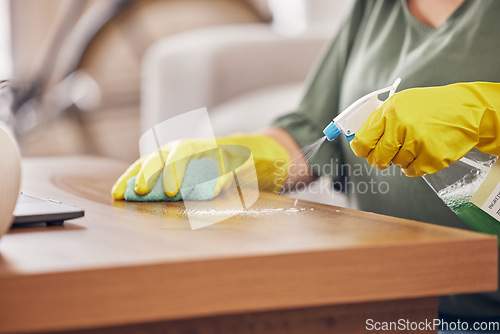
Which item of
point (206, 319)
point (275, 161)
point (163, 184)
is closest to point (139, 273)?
point (206, 319)

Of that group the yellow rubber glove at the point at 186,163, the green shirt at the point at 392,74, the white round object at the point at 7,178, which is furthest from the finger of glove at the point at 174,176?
the green shirt at the point at 392,74

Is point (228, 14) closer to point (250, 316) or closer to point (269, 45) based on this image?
point (269, 45)

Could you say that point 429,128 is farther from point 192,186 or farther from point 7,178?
point 7,178

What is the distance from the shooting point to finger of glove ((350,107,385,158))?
640 mm

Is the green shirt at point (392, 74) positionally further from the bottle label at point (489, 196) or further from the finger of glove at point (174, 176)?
the finger of glove at point (174, 176)

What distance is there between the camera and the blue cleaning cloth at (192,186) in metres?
0.73

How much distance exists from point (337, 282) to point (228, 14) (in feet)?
7.90

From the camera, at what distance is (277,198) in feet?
2.56

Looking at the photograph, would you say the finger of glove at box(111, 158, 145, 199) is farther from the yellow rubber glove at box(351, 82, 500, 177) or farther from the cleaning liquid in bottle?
the cleaning liquid in bottle

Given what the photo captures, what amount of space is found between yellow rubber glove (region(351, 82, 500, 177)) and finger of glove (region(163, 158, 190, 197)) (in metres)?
0.22

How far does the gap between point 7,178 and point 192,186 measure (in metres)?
0.28

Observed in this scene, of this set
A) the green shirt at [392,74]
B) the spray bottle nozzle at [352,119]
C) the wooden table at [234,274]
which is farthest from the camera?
the green shirt at [392,74]

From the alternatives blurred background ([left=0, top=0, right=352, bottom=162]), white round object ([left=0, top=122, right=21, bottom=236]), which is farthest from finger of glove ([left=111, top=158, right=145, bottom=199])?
blurred background ([left=0, top=0, right=352, bottom=162])

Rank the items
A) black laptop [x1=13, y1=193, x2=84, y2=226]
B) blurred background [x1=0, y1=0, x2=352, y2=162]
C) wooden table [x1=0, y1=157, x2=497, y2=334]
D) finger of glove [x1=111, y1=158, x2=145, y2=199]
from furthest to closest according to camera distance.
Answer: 1. blurred background [x1=0, y1=0, x2=352, y2=162]
2. finger of glove [x1=111, y1=158, x2=145, y2=199]
3. black laptop [x1=13, y1=193, x2=84, y2=226]
4. wooden table [x1=0, y1=157, x2=497, y2=334]
